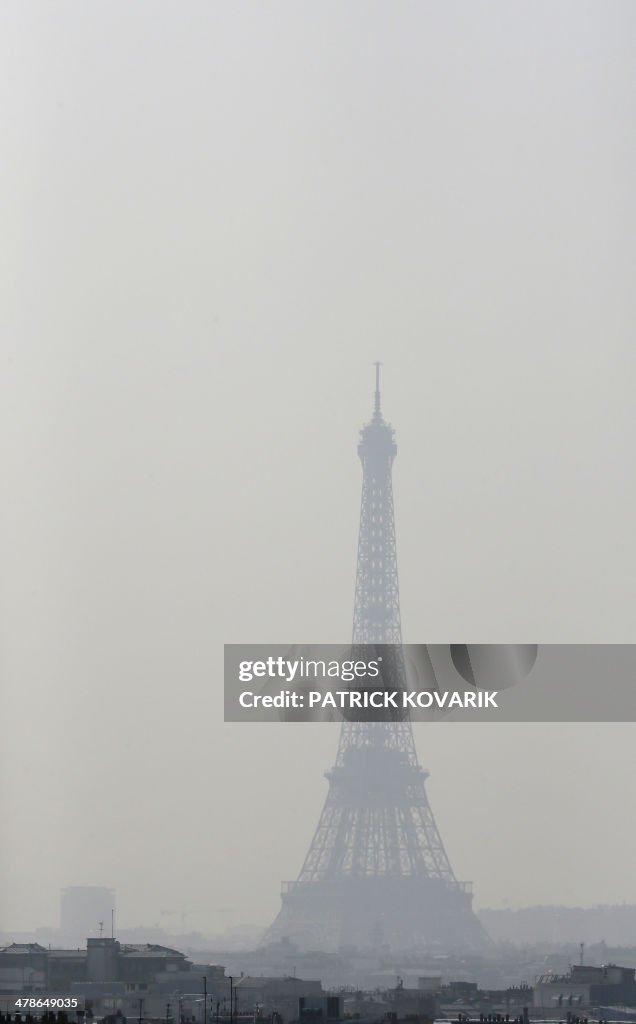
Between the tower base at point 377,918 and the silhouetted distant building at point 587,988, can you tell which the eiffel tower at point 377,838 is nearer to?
the tower base at point 377,918

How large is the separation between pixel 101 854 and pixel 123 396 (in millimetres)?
933

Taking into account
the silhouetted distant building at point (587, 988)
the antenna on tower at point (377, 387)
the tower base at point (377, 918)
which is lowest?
the silhouetted distant building at point (587, 988)

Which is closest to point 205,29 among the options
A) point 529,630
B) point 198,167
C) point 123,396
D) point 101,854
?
point 198,167

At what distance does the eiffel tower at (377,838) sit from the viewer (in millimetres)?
2916

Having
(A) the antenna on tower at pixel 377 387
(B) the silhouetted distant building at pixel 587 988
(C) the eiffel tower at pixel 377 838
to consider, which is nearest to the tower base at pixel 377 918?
(C) the eiffel tower at pixel 377 838

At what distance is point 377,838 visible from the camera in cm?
303

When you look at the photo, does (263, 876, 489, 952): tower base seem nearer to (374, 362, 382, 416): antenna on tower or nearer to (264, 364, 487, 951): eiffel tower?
(264, 364, 487, 951): eiffel tower

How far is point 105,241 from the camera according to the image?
312cm

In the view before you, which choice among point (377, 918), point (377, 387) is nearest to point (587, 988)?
point (377, 918)

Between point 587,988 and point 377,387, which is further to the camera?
point 377,387

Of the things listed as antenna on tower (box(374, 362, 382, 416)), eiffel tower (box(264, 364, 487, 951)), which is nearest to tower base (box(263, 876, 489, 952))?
eiffel tower (box(264, 364, 487, 951))

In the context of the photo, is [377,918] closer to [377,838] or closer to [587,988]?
[377,838]

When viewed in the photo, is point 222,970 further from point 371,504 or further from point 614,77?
point 614,77

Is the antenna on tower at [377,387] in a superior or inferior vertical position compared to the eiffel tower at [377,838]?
superior
